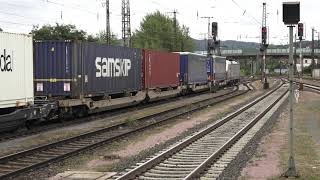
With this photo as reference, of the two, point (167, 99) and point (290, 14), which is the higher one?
point (290, 14)

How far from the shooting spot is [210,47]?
69250 mm

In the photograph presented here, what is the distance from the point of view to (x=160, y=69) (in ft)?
110

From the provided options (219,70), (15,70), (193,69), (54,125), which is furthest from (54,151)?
(219,70)

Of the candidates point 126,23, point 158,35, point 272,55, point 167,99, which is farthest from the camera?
point 272,55

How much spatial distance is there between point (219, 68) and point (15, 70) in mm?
40210

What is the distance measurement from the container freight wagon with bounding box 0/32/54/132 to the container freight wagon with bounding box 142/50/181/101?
42.5 feet

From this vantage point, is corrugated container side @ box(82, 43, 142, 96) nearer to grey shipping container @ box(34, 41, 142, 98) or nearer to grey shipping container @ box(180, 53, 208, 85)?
grey shipping container @ box(34, 41, 142, 98)

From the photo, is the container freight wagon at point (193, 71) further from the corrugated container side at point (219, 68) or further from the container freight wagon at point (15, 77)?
the container freight wagon at point (15, 77)

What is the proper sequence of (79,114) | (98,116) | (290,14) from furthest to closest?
A: (98,116) < (79,114) < (290,14)

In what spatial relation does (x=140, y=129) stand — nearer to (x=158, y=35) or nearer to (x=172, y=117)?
(x=172, y=117)

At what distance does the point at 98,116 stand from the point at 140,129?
20.4 ft

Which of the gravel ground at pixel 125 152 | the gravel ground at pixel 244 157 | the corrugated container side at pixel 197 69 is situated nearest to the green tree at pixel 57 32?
the corrugated container side at pixel 197 69

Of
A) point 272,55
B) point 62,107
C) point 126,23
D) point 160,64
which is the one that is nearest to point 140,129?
point 62,107

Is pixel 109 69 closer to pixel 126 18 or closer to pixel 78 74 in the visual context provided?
pixel 78 74
